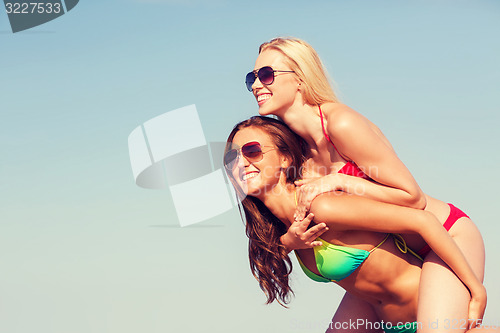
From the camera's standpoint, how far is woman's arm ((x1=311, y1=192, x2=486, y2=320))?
5668mm

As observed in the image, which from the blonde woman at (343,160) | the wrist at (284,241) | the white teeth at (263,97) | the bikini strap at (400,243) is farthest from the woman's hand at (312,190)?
the white teeth at (263,97)

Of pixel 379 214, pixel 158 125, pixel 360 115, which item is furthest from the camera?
pixel 158 125

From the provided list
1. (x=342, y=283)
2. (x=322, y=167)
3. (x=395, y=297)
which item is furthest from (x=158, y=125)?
(x=395, y=297)

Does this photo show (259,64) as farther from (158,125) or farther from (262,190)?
(158,125)

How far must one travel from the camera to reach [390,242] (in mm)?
6129

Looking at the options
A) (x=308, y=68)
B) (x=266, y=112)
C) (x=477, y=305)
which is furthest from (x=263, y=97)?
(x=477, y=305)

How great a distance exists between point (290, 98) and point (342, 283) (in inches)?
80.8

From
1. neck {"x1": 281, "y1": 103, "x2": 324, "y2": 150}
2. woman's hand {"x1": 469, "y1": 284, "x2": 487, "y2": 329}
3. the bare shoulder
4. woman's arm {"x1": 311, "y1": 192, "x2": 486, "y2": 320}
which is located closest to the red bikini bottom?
woman's arm {"x1": 311, "y1": 192, "x2": 486, "y2": 320}

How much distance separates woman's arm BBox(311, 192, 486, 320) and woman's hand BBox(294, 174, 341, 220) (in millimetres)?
125

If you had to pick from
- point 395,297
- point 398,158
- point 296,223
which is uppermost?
point 398,158

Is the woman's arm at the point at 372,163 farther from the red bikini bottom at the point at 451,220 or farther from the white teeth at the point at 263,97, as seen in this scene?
the white teeth at the point at 263,97

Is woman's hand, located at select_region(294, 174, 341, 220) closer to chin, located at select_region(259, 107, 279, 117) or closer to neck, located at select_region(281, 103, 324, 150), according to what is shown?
neck, located at select_region(281, 103, 324, 150)

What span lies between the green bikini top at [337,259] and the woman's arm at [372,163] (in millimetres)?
537

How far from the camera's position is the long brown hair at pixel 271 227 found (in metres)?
6.45
